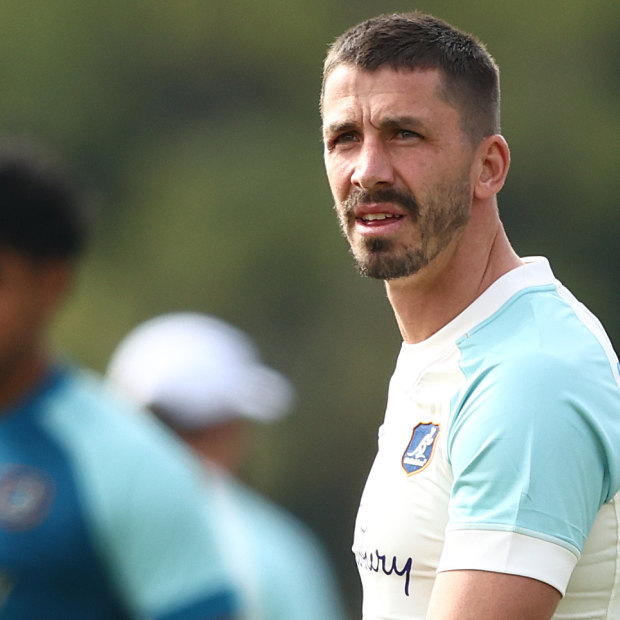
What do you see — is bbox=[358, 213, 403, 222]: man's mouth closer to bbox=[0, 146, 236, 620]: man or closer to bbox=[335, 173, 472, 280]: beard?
bbox=[335, 173, 472, 280]: beard

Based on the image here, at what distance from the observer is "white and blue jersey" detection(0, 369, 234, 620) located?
137 inches

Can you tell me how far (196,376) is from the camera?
5.14 metres

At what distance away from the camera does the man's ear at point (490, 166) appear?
4023 millimetres

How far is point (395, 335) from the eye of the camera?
22391 mm

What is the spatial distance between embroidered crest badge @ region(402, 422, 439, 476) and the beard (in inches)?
14.6

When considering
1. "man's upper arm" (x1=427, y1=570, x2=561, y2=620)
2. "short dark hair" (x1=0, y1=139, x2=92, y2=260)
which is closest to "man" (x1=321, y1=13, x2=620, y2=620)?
"man's upper arm" (x1=427, y1=570, x2=561, y2=620)

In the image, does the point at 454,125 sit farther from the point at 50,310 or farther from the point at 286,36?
→ the point at 286,36

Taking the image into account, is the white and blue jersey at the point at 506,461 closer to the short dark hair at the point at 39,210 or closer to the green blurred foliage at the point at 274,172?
the short dark hair at the point at 39,210

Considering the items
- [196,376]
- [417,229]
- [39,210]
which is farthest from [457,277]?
[196,376]

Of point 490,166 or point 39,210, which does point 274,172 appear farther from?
point 39,210

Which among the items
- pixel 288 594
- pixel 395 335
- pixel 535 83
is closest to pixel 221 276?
pixel 395 335

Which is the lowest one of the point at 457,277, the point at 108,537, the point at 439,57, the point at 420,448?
the point at 108,537

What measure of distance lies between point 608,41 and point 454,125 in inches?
855

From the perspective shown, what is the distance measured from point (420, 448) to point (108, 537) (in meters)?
0.68
